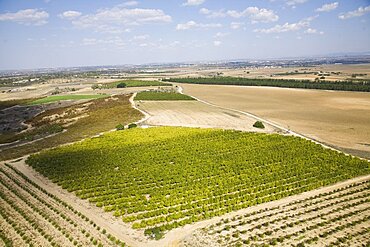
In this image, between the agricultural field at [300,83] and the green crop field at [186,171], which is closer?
the green crop field at [186,171]

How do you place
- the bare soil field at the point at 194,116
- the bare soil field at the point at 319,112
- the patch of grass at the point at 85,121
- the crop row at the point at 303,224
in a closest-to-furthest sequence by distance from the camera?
the crop row at the point at 303,224, the patch of grass at the point at 85,121, the bare soil field at the point at 319,112, the bare soil field at the point at 194,116

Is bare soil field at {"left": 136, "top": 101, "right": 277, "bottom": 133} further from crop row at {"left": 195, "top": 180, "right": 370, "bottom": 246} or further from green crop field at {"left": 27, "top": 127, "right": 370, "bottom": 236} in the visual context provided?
crop row at {"left": 195, "top": 180, "right": 370, "bottom": 246}

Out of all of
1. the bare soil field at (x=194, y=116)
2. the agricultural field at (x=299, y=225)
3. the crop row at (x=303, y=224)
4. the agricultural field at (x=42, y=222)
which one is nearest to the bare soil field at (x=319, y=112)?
the bare soil field at (x=194, y=116)

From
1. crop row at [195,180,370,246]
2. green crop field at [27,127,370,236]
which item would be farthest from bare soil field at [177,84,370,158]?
crop row at [195,180,370,246]

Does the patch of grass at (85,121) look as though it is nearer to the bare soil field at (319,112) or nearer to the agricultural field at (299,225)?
the bare soil field at (319,112)

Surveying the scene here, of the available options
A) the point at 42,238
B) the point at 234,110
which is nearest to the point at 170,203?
the point at 42,238

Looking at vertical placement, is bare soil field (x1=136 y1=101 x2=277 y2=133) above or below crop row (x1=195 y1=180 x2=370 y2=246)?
above

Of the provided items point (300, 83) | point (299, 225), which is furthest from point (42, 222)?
point (300, 83)
